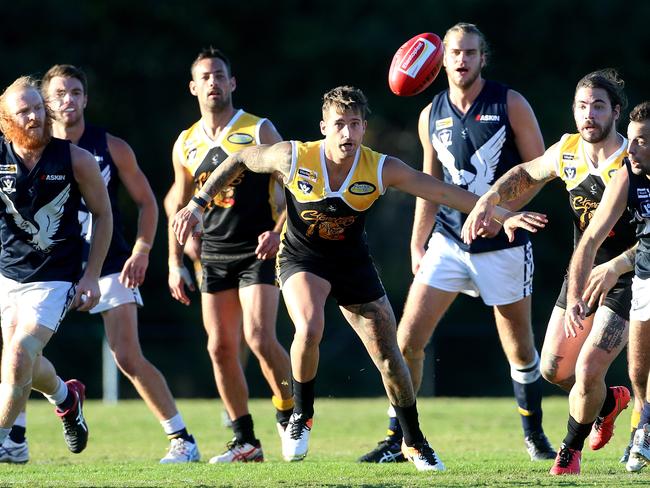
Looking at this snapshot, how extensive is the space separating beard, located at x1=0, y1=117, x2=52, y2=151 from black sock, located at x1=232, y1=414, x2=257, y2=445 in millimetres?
2428

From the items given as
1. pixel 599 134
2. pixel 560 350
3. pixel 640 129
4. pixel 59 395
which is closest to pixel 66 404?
pixel 59 395

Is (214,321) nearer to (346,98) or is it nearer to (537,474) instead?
(346,98)

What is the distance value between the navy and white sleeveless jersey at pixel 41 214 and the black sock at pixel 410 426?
7.07 ft

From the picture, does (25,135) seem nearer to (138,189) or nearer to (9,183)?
(9,183)

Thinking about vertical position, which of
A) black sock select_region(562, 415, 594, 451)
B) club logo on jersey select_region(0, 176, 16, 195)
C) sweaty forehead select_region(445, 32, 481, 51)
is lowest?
black sock select_region(562, 415, 594, 451)

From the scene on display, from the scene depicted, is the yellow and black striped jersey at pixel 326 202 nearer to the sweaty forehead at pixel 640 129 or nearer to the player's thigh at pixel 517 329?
the player's thigh at pixel 517 329

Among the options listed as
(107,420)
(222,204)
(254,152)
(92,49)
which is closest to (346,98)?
(254,152)

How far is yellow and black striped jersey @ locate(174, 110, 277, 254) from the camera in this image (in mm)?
8859

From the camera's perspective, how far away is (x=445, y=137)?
866 centimetres

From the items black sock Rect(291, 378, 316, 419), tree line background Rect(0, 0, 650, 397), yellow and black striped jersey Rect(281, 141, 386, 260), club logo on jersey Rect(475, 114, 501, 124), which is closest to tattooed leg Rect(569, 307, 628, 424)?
yellow and black striped jersey Rect(281, 141, 386, 260)

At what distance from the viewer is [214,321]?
8.83 meters

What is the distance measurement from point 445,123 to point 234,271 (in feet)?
5.87

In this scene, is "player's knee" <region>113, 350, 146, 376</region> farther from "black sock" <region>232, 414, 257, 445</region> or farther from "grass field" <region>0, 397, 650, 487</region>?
"black sock" <region>232, 414, 257, 445</region>

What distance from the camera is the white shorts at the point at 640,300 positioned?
711cm
